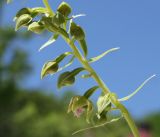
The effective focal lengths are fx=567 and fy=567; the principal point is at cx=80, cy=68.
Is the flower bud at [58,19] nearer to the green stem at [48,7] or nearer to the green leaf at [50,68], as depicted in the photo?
the green stem at [48,7]

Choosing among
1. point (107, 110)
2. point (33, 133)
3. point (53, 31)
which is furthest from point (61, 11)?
point (33, 133)

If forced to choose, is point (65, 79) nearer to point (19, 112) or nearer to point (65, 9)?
point (65, 9)

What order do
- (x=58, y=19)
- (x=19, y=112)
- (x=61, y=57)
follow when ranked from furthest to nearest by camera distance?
(x=19, y=112) → (x=61, y=57) → (x=58, y=19)

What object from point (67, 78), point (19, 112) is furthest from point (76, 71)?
point (19, 112)

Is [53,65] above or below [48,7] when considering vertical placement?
below

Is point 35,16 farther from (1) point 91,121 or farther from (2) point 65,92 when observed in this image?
(2) point 65,92

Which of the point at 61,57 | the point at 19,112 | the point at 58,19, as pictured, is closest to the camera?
the point at 58,19

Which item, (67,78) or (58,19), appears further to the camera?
(67,78)
